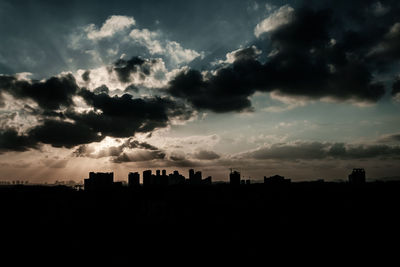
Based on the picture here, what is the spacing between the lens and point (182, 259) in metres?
73.3

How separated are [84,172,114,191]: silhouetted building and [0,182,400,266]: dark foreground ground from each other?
68.1 feet

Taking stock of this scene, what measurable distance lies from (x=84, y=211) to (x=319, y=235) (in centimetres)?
7982

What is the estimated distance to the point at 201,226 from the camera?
9744 cm

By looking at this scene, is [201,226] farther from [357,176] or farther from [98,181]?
[357,176]

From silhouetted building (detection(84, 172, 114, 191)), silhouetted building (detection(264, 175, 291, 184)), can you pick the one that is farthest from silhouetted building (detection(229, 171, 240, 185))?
silhouetted building (detection(84, 172, 114, 191))

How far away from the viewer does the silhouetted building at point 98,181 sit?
147 m

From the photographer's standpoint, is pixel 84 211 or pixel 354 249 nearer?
pixel 354 249

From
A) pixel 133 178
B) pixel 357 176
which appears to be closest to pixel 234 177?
pixel 133 178

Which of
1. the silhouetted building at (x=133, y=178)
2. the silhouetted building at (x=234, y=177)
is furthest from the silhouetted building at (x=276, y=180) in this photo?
the silhouetted building at (x=133, y=178)

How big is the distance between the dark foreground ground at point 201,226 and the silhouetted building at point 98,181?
20752 millimetres

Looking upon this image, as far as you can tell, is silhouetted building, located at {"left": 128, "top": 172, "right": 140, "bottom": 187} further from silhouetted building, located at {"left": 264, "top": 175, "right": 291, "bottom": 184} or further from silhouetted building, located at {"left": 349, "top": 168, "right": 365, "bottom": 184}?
silhouetted building, located at {"left": 349, "top": 168, "right": 365, "bottom": 184}

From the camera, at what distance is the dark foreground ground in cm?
7350

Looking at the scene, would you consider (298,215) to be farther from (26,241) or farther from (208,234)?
(26,241)

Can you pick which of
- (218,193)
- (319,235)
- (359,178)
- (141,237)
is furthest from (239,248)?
(359,178)
